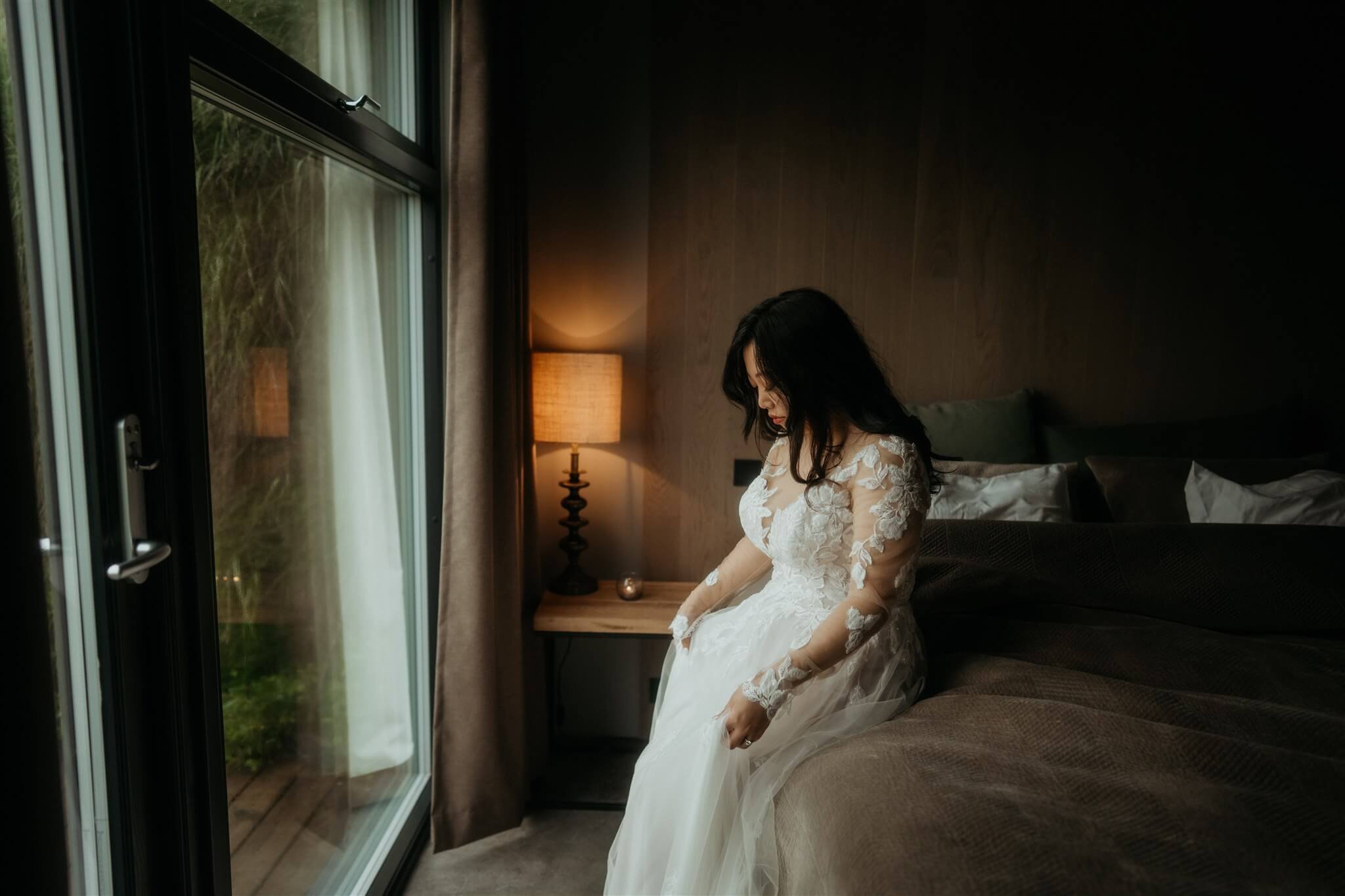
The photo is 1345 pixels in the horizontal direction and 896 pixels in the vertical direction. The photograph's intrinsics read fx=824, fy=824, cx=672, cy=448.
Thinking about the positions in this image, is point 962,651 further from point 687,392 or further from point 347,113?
point 347,113

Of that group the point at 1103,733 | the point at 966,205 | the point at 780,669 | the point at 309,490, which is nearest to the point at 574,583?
the point at 309,490

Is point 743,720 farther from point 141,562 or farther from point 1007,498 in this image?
point 1007,498

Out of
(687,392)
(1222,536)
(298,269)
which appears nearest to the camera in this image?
(298,269)

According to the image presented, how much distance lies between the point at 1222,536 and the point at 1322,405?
1119mm

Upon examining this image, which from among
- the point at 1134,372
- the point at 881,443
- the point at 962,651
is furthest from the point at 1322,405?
the point at 881,443

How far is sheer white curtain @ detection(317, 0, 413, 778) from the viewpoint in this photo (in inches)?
70.1

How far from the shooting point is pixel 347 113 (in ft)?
5.57

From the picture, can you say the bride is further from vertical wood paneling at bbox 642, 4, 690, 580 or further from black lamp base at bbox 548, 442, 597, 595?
vertical wood paneling at bbox 642, 4, 690, 580

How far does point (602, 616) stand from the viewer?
8.09 feet

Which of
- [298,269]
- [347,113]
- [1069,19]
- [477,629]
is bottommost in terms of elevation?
[477,629]

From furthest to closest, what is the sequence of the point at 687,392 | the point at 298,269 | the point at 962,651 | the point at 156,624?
the point at 687,392 < the point at 962,651 < the point at 298,269 < the point at 156,624

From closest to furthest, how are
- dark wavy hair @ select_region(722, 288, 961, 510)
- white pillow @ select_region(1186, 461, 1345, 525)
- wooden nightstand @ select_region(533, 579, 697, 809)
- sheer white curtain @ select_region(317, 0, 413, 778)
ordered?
1. dark wavy hair @ select_region(722, 288, 961, 510)
2. sheer white curtain @ select_region(317, 0, 413, 778)
3. white pillow @ select_region(1186, 461, 1345, 525)
4. wooden nightstand @ select_region(533, 579, 697, 809)

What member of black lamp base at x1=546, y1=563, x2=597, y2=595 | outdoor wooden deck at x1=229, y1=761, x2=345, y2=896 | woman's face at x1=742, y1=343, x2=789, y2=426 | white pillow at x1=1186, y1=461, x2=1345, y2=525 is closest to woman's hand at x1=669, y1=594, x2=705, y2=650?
woman's face at x1=742, y1=343, x2=789, y2=426

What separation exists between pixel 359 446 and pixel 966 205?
6.69 ft
